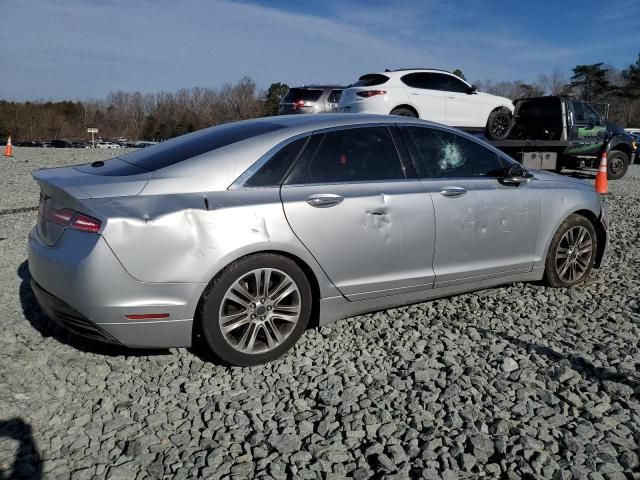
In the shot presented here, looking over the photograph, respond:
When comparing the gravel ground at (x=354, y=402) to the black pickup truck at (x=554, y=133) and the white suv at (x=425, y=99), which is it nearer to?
the white suv at (x=425, y=99)

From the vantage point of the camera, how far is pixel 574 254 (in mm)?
4973

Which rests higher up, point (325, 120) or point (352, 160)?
point (325, 120)

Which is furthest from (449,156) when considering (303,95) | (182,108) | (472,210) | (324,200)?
(182,108)

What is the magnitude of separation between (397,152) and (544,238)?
1.59 metres

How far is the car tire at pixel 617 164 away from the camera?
1453 cm

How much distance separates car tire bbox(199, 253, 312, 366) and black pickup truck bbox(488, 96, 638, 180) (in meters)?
9.23

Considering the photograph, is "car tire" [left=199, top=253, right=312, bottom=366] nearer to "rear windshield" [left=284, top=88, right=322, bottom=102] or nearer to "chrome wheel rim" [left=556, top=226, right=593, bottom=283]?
"chrome wheel rim" [left=556, top=226, right=593, bottom=283]

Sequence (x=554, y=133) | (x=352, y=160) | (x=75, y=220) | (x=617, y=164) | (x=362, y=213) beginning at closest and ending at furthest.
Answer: (x=75, y=220) < (x=362, y=213) < (x=352, y=160) < (x=554, y=133) < (x=617, y=164)

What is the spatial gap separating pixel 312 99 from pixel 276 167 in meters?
12.6

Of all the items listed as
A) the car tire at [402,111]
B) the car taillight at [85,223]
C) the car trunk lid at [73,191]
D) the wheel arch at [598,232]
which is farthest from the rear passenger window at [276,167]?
the car tire at [402,111]

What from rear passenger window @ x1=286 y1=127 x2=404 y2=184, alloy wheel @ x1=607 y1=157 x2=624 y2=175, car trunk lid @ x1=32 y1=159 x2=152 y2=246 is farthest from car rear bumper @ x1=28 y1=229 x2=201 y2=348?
alloy wheel @ x1=607 y1=157 x2=624 y2=175

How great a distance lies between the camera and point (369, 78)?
10.9 m

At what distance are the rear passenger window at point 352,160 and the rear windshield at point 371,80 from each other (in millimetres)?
6925

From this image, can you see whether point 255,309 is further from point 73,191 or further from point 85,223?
point 73,191
